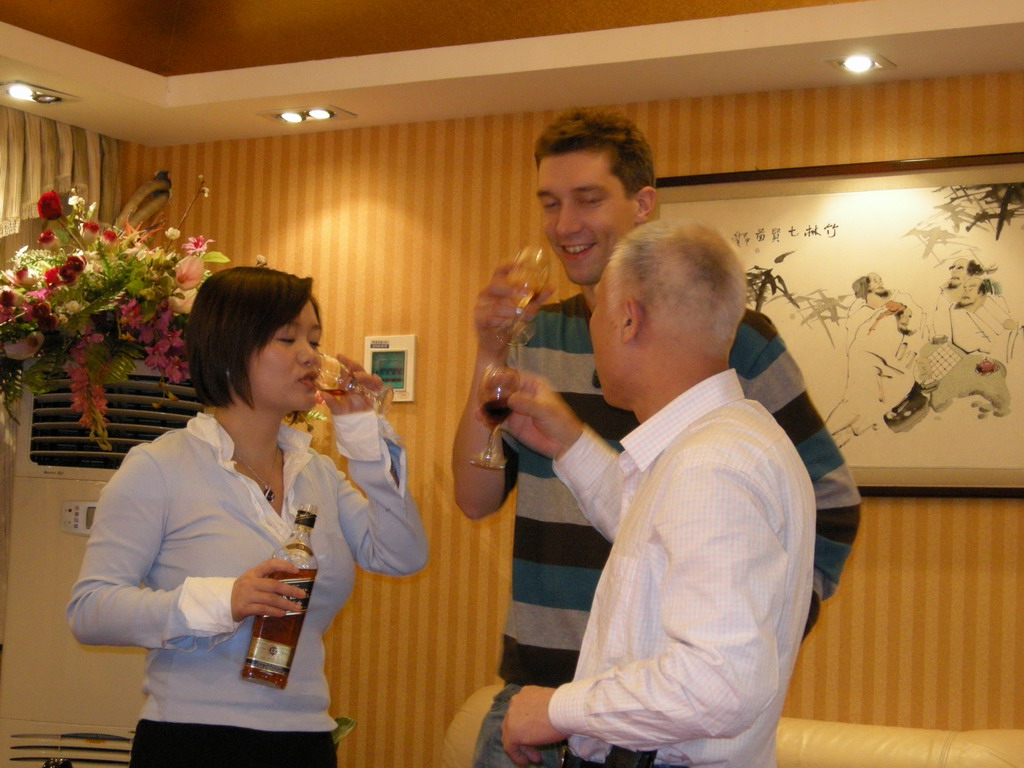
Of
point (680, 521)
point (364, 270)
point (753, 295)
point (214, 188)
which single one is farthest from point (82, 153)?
point (680, 521)

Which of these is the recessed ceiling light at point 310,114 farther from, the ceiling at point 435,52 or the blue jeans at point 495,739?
the blue jeans at point 495,739

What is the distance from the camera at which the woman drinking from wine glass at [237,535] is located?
192 centimetres

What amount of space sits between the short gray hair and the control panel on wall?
259 centimetres

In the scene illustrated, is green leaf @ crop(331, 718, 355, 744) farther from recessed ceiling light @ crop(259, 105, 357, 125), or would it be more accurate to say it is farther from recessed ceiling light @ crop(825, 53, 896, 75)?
recessed ceiling light @ crop(825, 53, 896, 75)

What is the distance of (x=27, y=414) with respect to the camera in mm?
3756

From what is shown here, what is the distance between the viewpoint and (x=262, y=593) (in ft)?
6.11

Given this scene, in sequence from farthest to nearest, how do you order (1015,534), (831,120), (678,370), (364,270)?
(364,270) < (831,120) < (1015,534) < (678,370)

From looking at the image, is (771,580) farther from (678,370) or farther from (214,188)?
(214,188)

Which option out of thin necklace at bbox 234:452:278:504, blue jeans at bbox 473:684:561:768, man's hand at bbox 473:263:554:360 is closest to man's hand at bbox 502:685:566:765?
blue jeans at bbox 473:684:561:768

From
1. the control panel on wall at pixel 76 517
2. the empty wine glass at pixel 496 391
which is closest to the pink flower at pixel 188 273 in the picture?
the control panel on wall at pixel 76 517

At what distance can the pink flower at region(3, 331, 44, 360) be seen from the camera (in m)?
3.51

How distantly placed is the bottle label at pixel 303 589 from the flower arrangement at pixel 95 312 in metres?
1.72

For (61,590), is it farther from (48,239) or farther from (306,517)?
(306,517)

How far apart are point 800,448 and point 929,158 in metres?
2.26
